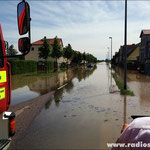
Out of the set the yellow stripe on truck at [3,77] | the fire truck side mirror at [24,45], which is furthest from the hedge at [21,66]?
the fire truck side mirror at [24,45]

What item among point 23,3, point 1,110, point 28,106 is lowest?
point 28,106

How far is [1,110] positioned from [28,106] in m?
5.72

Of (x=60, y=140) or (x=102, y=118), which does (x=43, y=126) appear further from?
(x=102, y=118)

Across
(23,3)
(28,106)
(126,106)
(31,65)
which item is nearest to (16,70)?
(31,65)

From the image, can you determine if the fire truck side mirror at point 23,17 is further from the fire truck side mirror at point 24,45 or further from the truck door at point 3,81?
the truck door at point 3,81

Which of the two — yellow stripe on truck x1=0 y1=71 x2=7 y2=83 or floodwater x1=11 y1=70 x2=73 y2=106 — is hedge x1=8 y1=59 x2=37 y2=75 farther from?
yellow stripe on truck x1=0 y1=71 x2=7 y2=83

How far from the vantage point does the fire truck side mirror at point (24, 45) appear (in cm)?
289

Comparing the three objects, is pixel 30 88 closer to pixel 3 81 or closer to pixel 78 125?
pixel 78 125

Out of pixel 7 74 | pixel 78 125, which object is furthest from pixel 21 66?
pixel 7 74

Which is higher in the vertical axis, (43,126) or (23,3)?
(23,3)

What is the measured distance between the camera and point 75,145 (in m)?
4.47

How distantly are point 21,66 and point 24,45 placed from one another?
26.3 meters

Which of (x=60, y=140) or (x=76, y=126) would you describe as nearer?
(x=60, y=140)

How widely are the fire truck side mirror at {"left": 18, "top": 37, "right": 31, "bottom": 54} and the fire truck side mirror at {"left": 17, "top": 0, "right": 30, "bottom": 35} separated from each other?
108 mm
